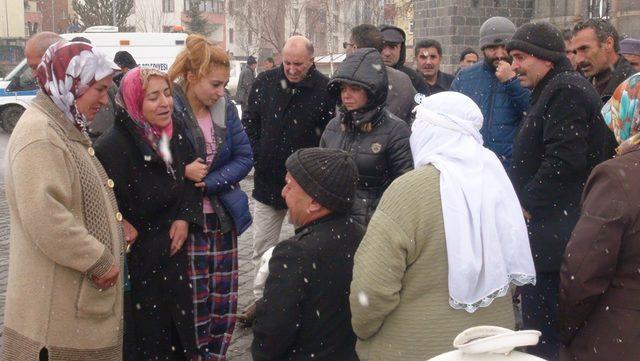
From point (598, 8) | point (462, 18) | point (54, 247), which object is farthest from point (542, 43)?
point (598, 8)

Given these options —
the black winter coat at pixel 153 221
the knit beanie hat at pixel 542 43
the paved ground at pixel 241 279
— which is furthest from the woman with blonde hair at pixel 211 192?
the knit beanie hat at pixel 542 43

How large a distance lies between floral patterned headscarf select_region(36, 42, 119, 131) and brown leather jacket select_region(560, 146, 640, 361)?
2.24 m

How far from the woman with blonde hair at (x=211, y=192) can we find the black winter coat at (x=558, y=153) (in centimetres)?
173

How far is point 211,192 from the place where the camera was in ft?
14.6

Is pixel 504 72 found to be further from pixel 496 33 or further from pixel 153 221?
pixel 153 221

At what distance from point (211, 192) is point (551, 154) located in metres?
1.97

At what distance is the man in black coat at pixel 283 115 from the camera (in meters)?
5.61

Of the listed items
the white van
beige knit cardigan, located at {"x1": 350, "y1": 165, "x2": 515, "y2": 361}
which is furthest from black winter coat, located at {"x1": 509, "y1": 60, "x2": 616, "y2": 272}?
the white van

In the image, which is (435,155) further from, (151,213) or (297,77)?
(297,77)

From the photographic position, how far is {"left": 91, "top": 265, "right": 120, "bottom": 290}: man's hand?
10.9 feet

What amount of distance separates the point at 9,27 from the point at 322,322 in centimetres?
6177

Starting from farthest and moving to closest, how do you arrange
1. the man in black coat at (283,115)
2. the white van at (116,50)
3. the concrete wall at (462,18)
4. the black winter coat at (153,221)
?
1. the white van at (116,50)
2. the concrete wall at (462,18)
3. the man in black coat at (283,115)
4. the black winter coat at (153,221)

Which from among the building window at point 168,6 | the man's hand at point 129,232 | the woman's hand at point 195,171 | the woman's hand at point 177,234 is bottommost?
the woman's hand at point 177,234

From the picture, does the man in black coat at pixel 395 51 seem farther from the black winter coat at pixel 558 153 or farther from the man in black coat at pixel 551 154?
the black winter coat at pixel 558 153
